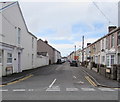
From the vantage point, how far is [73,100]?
24.9ft

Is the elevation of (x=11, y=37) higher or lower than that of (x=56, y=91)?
higher

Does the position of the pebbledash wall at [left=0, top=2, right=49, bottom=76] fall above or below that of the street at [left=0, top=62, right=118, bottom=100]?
above

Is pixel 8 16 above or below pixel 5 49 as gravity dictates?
above

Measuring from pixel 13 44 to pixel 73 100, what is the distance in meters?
14.9

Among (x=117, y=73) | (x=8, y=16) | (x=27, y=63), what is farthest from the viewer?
(x=27, y=63)

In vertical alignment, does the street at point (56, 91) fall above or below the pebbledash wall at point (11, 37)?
below

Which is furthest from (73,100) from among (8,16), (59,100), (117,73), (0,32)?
(8,16)

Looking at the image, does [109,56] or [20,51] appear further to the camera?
[109,56]

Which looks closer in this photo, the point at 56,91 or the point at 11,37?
the point at 56,91

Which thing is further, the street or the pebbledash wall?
the pebbledash wall

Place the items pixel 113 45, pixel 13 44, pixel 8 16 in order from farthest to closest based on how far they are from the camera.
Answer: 1. pixel 113 45
2. pixel 13 44
3. pixel 8 16

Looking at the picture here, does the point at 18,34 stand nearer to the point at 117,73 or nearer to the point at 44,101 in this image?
the point at 117,73

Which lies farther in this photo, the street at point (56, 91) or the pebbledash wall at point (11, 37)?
the pebbledash wall at point (11, 37)

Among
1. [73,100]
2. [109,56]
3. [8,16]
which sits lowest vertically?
[73,100]
